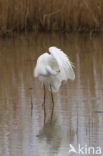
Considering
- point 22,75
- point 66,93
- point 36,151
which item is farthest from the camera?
point 22,75

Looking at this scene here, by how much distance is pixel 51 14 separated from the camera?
548 inches

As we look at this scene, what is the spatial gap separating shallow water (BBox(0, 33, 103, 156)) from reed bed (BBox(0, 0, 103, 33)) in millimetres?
2251

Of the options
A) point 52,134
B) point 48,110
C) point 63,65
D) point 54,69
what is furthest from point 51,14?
point 52,134

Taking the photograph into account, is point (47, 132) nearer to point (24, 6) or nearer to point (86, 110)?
point (86, 110)

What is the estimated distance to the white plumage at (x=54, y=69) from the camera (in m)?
7.44

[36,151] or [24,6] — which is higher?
[24,6]

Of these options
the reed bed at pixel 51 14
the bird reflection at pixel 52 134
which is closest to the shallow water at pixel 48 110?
the bird reflection at pixel 52 134

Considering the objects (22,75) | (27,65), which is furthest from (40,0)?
(22,75)

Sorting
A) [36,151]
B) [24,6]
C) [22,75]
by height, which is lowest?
[36,151]

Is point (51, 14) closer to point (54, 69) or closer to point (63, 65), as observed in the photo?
point (54, 69)

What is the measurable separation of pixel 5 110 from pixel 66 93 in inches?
44.3

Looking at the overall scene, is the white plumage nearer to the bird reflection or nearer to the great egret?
the great egret

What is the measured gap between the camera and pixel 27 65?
1052 centimetres

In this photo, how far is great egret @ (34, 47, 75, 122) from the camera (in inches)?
293
